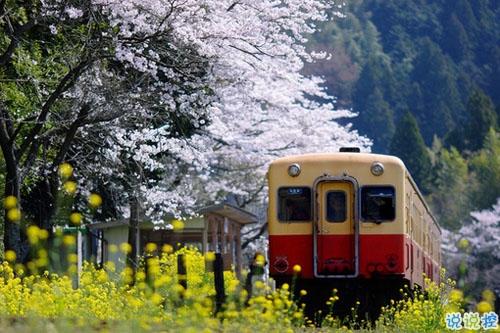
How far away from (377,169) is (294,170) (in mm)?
994

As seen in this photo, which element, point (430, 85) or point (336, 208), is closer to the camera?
point (336, 208)

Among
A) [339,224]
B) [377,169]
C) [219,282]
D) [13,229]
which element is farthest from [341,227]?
[13,229]

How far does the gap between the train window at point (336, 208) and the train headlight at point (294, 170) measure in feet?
1.49

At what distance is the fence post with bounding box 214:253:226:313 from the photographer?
36.0ft

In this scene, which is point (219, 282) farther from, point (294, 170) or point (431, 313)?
point (431, 313)

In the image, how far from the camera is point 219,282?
11586 millimetres

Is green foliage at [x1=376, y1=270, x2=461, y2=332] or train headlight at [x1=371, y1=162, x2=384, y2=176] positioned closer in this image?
green foliage at [x1=376, y1=270, x2=461, y2=332]

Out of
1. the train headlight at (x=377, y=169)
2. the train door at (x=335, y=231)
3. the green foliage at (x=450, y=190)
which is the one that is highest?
the green foliage at (x=450, y=190)

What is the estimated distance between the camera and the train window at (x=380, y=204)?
42.4 ft

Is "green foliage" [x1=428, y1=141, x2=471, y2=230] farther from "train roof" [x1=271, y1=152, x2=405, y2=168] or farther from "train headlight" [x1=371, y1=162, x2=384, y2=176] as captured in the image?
"train headlight" [x1=371, y1=162, x2=384, y2=176]

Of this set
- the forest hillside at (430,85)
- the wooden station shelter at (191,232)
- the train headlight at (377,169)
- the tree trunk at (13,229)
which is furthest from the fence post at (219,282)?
the forest hillside at (430,85)

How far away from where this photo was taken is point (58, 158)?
14.7m

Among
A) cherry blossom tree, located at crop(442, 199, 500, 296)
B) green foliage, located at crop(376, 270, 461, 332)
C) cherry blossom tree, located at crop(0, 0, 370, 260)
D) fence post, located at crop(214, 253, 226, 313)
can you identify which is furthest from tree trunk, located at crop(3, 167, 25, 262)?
cherry blossom tree, located at crop(442, 199, 500, 296)

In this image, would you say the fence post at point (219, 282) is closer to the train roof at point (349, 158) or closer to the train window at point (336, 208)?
the train window at point (336, 208)
